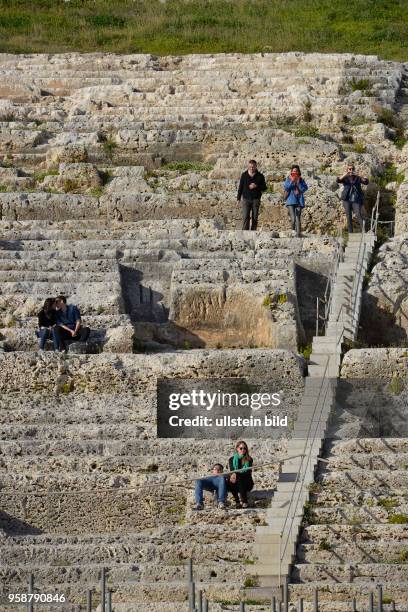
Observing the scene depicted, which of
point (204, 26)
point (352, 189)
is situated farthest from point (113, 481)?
point (204, 26)

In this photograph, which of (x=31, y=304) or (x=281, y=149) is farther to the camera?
(x=281, y=149)

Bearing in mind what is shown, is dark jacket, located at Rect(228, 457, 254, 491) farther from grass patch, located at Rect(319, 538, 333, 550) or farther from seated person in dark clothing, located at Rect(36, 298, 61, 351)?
seated person in dark clothing, located at Rect(36, 298, 61, 351)

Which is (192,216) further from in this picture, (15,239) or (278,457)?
(278,457)

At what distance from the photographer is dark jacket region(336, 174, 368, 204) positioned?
35750mm

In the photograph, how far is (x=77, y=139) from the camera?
139 ft

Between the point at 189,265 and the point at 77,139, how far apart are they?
9379mm

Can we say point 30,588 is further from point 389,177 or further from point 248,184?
point 389,177

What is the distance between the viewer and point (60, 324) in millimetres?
30938

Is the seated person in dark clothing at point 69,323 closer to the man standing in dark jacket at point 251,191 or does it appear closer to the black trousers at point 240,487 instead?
the black trousers at point 240,487

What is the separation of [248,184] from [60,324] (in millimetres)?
6225

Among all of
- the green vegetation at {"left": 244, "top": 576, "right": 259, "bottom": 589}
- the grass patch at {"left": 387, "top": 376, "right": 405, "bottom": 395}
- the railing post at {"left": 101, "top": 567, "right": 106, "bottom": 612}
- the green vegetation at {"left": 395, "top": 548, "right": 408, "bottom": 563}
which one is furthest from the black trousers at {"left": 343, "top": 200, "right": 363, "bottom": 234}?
the railing post at {"left": 101, "top": 567, "right": 106, "bottom": 612}

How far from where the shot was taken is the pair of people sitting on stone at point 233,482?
26578 mm

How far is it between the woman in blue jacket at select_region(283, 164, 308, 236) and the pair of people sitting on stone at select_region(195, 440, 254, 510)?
30.3ft

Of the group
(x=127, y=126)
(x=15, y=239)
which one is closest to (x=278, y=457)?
(x=15, y=239)
